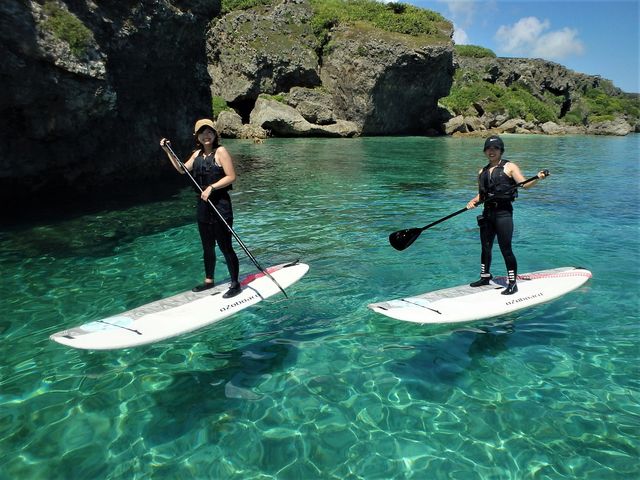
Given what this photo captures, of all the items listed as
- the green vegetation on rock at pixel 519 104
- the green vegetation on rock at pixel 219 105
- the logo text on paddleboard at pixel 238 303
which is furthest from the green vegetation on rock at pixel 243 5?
the logo text on paddleboard at pixel 238 303

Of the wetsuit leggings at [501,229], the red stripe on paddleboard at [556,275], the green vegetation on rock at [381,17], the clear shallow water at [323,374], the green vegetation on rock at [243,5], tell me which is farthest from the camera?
the green vegetation on rock at [381,17]

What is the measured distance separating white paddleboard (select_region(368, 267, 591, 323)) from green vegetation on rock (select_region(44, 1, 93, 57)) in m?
11.7

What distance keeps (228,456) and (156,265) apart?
6.69 metres

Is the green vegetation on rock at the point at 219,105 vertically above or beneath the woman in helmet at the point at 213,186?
above

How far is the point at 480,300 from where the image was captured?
7477mm

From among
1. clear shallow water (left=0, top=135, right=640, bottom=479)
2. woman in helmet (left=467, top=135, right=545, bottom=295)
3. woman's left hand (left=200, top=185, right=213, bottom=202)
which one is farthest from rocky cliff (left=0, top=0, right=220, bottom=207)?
woman in helmet (left=467, top=135, right=545, bottom=295)

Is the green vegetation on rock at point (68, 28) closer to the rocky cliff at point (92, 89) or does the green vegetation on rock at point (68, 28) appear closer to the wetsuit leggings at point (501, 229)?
the rocky cliff at point (92, 89)

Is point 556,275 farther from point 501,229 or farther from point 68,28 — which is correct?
point 68,28

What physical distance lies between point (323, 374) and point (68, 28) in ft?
39.6

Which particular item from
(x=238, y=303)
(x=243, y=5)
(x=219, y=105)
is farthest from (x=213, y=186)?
(x=243, y=5)

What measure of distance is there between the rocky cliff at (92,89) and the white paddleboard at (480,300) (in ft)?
38.0

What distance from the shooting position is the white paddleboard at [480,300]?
659 centimetres

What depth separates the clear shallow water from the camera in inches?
194

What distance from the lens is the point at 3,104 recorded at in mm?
12617
